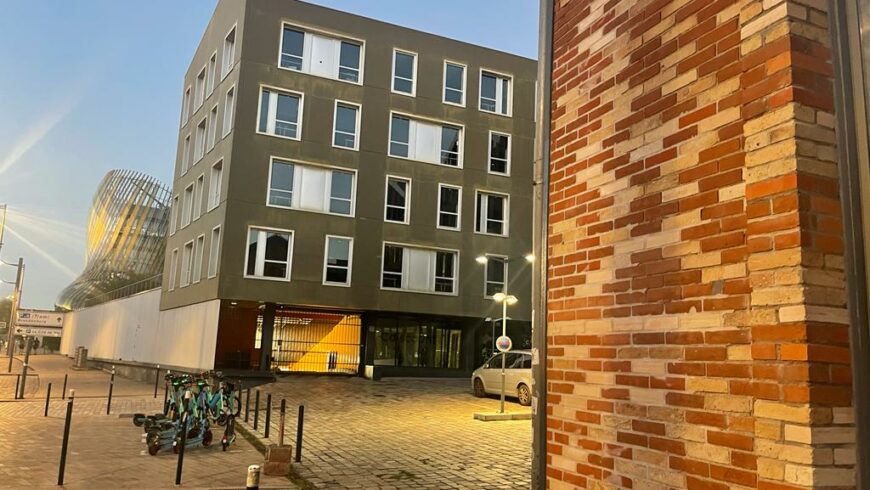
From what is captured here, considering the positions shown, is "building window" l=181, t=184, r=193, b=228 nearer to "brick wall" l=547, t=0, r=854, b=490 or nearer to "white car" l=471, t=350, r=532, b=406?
"white car" l=471, t=350, r=532, b=406

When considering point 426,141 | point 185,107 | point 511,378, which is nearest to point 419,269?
point 426,141

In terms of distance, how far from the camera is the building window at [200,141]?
1292 inches

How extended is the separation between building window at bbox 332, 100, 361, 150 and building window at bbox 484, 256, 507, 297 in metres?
8.59

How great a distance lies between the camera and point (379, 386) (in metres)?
25.5

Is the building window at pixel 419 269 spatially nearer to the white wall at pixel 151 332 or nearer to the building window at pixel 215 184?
the white wall at pixel 151 332

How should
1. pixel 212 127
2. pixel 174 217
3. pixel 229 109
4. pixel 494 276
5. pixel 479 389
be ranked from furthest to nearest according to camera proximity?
pixel 174 217
pixel 494 276
pixel 212 127
pixel 229 109
pixel 479 389

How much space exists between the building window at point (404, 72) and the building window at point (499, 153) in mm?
4581

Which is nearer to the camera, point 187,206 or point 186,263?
point 186,263

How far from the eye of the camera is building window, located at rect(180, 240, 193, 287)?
3139cm

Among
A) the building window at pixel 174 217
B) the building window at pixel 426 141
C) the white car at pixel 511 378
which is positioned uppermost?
the building window at pixel 426 141

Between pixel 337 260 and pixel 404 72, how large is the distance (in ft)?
31.8

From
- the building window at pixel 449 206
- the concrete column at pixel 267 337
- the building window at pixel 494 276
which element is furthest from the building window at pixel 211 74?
the building window at pixel 494 276

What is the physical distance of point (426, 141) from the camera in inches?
1205

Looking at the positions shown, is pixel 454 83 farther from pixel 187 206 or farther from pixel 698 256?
pixel 698 256
